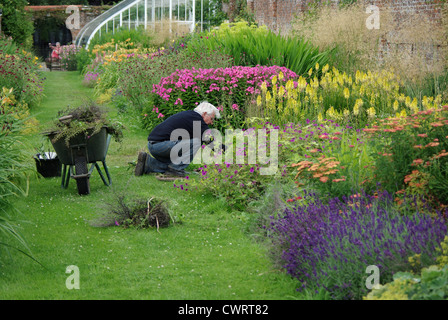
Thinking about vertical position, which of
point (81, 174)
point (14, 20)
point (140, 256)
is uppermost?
point (14, 20)

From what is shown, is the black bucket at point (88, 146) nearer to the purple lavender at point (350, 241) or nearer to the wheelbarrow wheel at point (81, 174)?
the wheelbarrow wheel at point (81, 174)

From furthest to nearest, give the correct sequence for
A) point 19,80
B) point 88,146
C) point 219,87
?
point 19,80 → point 219,87 → point 88,146

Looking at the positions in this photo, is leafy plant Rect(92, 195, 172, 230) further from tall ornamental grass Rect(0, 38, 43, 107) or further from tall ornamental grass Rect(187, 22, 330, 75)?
tall ornamental grass Rect(0, 38, 43, 107)

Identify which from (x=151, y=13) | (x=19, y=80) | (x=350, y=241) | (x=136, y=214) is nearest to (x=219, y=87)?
(x=136, y=214)

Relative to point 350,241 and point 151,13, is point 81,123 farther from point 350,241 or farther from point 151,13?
point 151,13

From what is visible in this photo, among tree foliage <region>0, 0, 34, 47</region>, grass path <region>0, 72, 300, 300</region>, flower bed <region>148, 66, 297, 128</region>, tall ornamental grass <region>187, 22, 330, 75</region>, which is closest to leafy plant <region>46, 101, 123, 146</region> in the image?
grass path <region>0, 72, 300, 300</region>

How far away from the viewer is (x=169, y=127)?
336 inches

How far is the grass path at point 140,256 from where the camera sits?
14.7 ft

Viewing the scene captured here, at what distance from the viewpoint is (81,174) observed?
7398 millimetres

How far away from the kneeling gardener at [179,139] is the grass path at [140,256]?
0.90 m

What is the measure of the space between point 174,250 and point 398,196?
2048 mm

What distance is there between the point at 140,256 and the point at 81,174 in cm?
245

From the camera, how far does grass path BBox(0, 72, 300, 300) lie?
4477 millimetres

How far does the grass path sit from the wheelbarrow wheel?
0.15 metres
